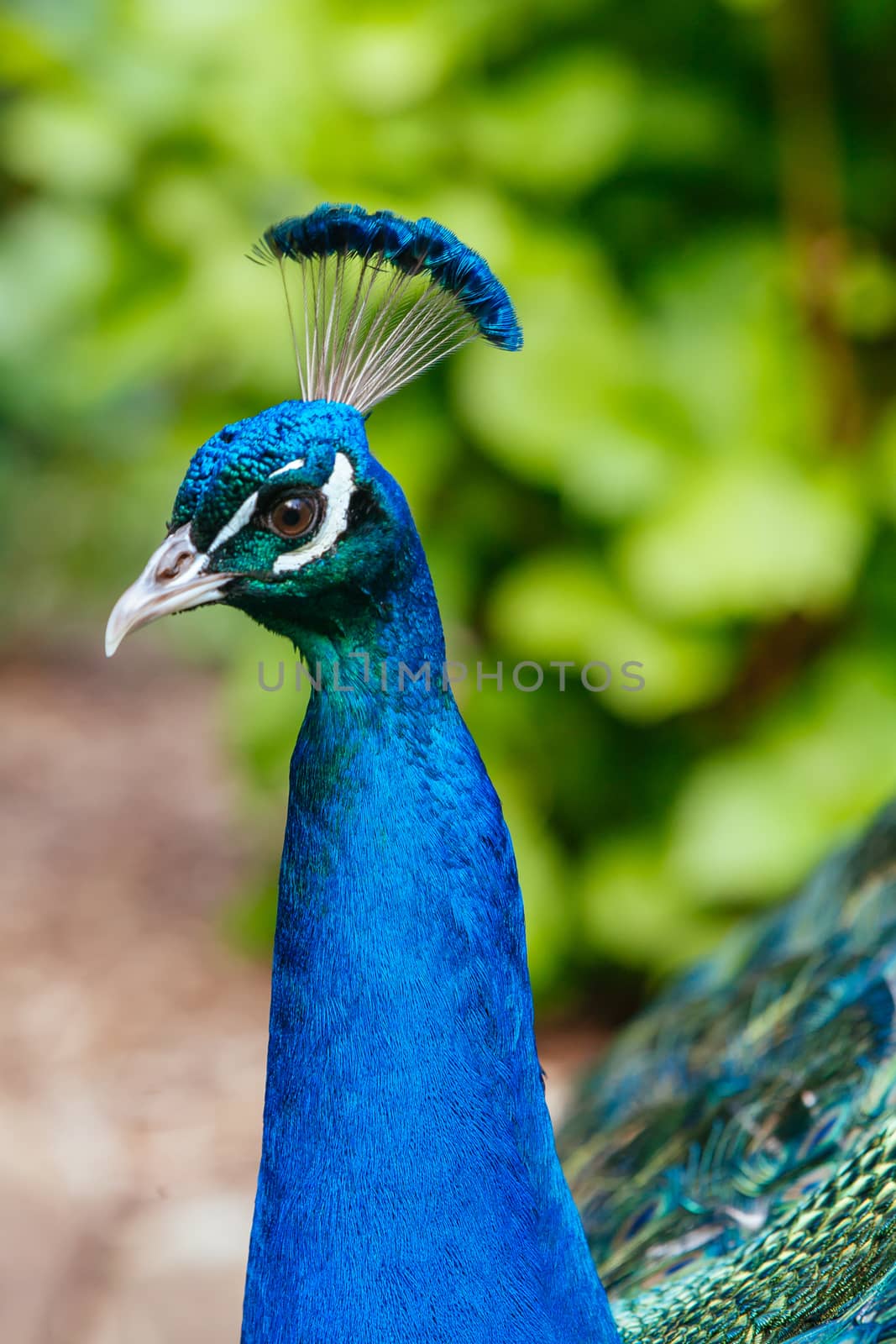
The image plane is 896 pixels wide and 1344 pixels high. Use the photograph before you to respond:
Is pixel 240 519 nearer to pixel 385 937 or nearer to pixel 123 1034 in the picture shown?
pixel 385 937

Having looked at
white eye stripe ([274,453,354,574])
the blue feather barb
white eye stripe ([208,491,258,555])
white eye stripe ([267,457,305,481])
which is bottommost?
white eye stripe ([274,453,354,574])

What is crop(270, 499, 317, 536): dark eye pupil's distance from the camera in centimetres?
88

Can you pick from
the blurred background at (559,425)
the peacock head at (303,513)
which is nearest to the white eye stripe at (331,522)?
the peacock head at (303,513)

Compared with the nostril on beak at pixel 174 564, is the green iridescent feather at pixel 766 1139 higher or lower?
lower

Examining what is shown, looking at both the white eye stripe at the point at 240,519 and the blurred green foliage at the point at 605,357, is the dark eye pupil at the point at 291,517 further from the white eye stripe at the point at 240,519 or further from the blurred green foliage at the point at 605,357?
the blurred green foliage at the point at 605,357

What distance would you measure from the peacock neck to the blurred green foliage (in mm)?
1402

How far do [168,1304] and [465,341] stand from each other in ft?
5.08

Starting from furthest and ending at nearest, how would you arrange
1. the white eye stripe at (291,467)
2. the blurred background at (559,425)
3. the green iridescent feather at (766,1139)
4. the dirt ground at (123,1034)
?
1. the blurred background at (559,425)
2. the dirt ground at (123,1034)
3. the green iridescent feather at (766,1139)
4. the white eye stripe at (291,467)

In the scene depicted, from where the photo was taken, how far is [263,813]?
3012 mm

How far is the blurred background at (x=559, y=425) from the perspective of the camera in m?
2.37

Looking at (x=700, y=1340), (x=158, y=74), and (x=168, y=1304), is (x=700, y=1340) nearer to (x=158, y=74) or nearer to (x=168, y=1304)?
(x=168, y=1304)

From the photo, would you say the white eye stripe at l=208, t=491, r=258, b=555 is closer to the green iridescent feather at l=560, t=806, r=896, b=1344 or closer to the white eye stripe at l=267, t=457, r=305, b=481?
the white eye stripe at l=267, t=457, r=305, b=481

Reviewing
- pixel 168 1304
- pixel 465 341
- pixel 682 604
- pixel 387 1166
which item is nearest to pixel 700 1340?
pixel 387 1166

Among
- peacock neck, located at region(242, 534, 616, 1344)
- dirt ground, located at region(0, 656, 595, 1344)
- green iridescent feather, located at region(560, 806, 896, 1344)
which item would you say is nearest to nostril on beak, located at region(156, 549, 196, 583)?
peacock neck, located at region(242, 534, 616, 1344)
